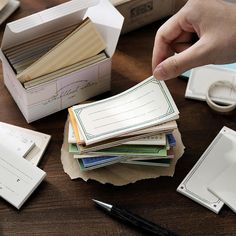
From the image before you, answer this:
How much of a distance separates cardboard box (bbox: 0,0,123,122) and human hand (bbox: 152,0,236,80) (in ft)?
0.34

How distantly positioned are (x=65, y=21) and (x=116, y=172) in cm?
30

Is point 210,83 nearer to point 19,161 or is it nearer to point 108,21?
point 108,21

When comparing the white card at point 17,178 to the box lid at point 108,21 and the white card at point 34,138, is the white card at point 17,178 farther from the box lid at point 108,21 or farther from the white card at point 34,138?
the box lid at point 108,21

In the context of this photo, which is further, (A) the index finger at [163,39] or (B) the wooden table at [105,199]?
(A) the index finger at [163,39]

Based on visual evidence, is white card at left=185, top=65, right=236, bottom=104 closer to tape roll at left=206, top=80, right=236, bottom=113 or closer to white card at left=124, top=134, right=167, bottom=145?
tape roll at left=206, top=80, right=236, bottom=113

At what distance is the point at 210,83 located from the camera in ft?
3.29

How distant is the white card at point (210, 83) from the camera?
983mm

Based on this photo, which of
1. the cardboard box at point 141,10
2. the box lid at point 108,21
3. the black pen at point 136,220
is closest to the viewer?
the black pen at point 136,220

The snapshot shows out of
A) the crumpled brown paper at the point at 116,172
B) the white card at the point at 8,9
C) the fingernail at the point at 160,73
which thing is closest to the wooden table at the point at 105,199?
the crumpled brown paper at the point at 116,172

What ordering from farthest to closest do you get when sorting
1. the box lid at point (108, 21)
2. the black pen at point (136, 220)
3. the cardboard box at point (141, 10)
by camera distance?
1. the cardboard box at point (141, 10)
2. the box lid at point (108, 21)
3. the black pen at point (136, 220)

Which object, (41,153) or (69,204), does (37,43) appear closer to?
(41,153)

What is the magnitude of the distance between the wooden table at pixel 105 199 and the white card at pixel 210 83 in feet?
0.10

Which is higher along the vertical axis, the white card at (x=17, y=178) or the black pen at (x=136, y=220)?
the white card at (x=17, y=178)

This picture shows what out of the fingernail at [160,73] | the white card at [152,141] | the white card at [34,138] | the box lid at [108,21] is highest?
the box lid at [108,21]
